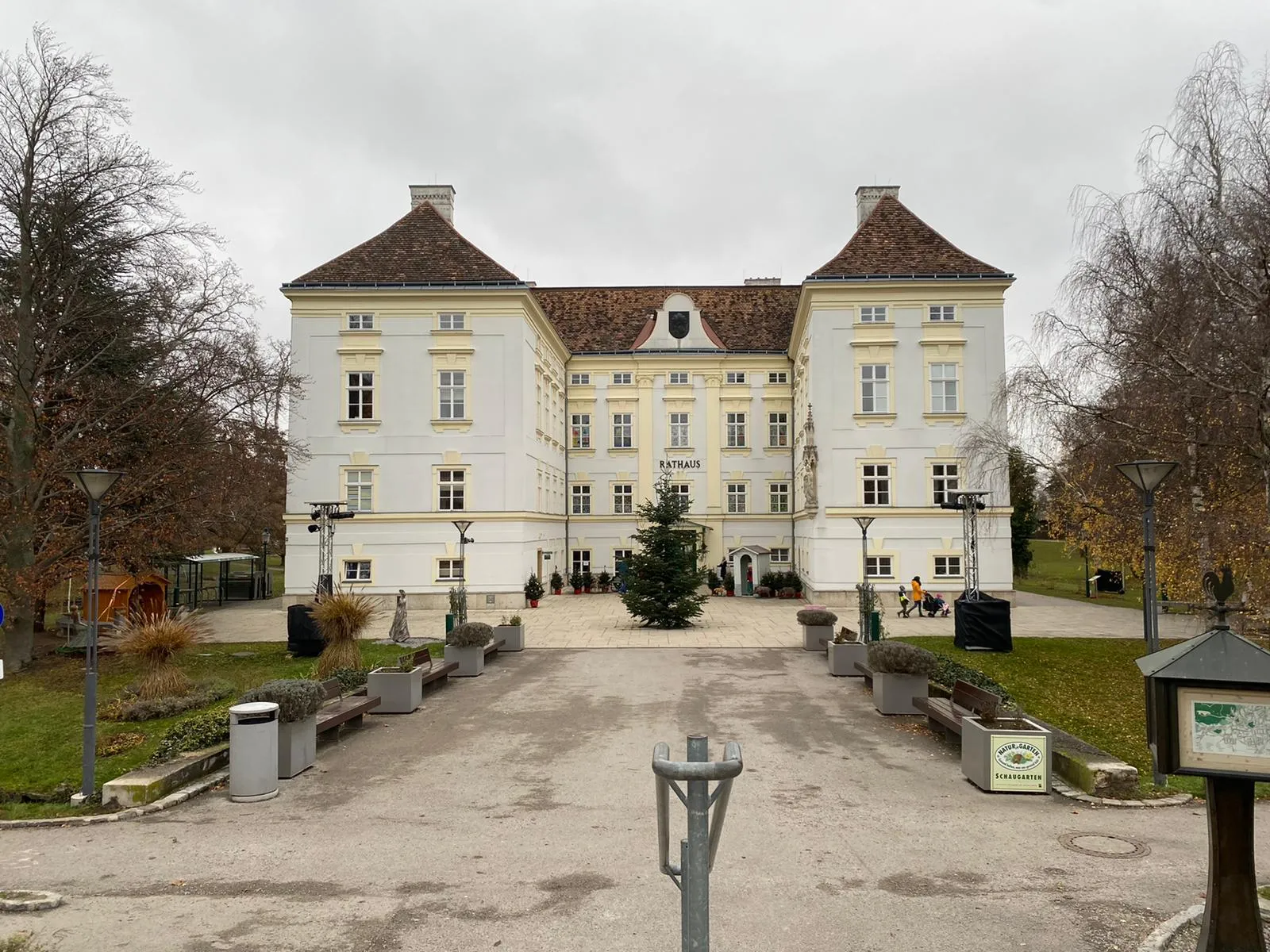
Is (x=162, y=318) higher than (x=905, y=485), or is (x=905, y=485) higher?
(x=162, y=318)

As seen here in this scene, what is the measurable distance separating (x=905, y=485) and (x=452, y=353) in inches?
687

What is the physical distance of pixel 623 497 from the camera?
137 feet

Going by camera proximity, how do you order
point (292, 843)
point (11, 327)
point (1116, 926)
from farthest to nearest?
point (11, 327)
point (292, 843)
point (1116, 926)

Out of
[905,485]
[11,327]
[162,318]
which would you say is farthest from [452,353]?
[905,485]

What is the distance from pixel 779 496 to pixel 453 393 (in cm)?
1722

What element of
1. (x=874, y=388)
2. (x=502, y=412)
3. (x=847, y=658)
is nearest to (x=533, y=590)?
(x=502, y=412)

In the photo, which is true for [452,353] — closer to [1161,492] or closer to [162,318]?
[162,318]

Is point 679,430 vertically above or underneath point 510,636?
above

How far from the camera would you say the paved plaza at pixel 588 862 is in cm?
570

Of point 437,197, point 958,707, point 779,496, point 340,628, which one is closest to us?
point 958,707

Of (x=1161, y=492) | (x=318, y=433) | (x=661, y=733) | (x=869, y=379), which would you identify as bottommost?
(x=661, y=733)

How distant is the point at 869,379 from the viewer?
32031 millimetres

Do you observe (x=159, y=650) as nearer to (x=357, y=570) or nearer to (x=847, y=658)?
(x=847, y=658)

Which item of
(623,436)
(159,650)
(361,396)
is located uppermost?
(361,396)
